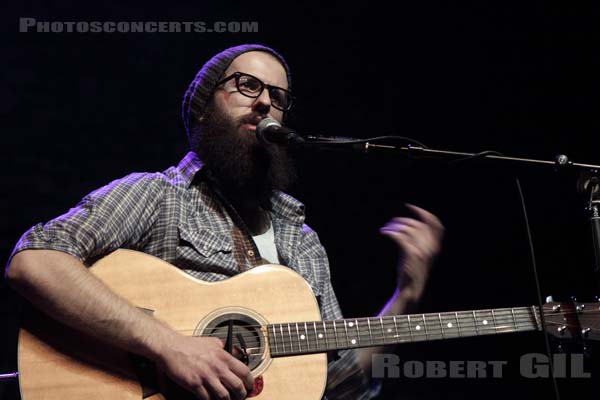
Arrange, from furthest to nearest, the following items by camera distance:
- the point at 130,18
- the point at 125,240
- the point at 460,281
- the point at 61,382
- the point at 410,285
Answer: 1. the point at 460,281
2. the point at 130,18
3. the point at 410,285
4. the point at 125,240
5. the point at 61,382

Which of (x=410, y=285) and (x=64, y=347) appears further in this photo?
(x=410, y=285)

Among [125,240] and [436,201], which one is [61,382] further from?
[436,201]

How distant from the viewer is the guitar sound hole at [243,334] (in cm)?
208

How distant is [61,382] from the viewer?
1.88 metres

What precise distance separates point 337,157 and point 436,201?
74cm

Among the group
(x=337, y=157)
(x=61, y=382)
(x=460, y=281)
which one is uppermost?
(x=337, y=157)

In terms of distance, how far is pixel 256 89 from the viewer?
2.87 m

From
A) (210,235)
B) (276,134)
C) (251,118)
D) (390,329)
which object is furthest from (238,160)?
(390,329)

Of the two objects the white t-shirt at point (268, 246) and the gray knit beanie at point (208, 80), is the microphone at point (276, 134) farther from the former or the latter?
the gray knit beanie at point (208, 80)

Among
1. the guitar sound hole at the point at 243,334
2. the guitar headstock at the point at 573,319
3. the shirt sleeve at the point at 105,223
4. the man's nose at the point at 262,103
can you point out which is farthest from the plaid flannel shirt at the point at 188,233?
the guitar headstock at the point at 573,319

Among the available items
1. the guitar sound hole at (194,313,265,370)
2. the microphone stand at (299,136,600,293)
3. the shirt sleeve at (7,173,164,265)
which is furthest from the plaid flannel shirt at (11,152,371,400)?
the microphone stand at (299,136,600,293)

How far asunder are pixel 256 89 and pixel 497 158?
50.6 inches

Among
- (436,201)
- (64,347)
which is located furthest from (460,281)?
(64,347)

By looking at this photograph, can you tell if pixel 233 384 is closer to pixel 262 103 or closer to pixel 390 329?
pixel 390 329
